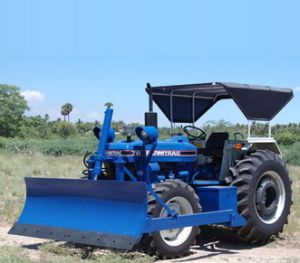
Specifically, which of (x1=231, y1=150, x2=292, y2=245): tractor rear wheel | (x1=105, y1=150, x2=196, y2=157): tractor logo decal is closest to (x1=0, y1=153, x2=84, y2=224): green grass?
(x1=105, y1=150, x2=196, y2=157): tractor logo decal

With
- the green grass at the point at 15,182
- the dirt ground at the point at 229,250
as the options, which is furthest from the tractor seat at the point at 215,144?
the green grass at the point at 15,182

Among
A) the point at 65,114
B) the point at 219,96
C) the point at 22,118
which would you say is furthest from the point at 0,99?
the point at 219,96

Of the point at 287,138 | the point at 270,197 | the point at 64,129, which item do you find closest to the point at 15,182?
the point at 270,197

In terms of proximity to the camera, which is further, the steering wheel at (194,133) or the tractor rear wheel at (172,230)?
the steering wheel at (194,133)

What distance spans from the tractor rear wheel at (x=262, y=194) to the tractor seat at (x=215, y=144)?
639 mm

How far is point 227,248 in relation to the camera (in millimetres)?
8594

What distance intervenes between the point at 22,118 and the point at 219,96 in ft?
188

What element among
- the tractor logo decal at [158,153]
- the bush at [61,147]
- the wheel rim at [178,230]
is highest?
the tractor logo decal at [158,153]

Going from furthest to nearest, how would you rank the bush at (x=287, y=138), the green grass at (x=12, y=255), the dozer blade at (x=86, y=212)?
1. the bush at (x=287, y=138)
2. the dozer blade at (x=86, y=212)
3. the green grass at (x=12, y=255)

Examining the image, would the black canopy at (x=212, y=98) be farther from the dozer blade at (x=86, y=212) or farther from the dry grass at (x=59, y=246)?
the dozer blade at (x=86, y=212)

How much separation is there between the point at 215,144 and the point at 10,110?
57.1 m

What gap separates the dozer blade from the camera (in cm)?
702

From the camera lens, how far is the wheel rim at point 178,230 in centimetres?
752

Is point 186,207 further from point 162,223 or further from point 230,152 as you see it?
point 230,152
